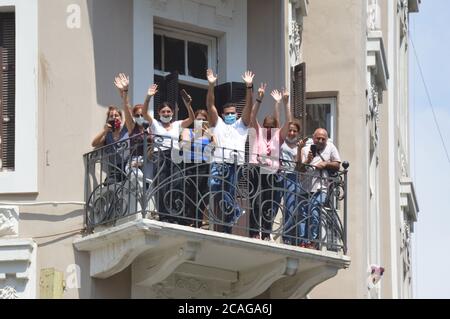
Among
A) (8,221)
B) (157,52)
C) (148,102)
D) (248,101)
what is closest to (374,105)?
(157,52)

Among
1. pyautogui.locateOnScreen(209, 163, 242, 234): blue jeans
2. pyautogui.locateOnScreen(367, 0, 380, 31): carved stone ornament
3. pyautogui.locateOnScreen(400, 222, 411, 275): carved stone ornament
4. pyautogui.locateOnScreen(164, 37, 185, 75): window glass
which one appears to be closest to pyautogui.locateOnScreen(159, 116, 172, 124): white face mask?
pyautogui.locateOnScreen(209, 163, 242, 234): blue jeans

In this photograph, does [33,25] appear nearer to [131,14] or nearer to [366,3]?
[131,14]

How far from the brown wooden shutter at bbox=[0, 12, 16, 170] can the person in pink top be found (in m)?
2.93

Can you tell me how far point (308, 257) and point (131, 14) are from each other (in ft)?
12.4

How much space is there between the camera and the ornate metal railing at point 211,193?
21.7 meters

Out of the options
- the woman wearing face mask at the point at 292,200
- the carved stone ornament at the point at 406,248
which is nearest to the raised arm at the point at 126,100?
the woman wearing face mask at the point at 292,200

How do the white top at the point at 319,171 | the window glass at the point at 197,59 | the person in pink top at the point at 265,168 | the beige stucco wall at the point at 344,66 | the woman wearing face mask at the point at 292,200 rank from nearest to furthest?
the person in pink top at the point at 265,168 → the woman wearing face mask at the point at 292,200 → the white top at the point at 319,171 → the window glass at the point at 197,59 → the beige stucco wall at the point at 344,66

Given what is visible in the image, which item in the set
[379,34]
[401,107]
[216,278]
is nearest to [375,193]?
[379,34]

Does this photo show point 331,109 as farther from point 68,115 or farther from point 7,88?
point 7,88

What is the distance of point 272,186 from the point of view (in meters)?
22.6

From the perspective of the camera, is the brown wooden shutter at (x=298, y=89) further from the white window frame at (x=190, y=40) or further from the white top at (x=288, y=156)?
the white top at (x=288, y=156)

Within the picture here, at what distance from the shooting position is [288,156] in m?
23.2

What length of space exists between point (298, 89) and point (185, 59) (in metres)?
2.87

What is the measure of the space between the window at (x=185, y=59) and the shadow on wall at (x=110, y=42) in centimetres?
72
